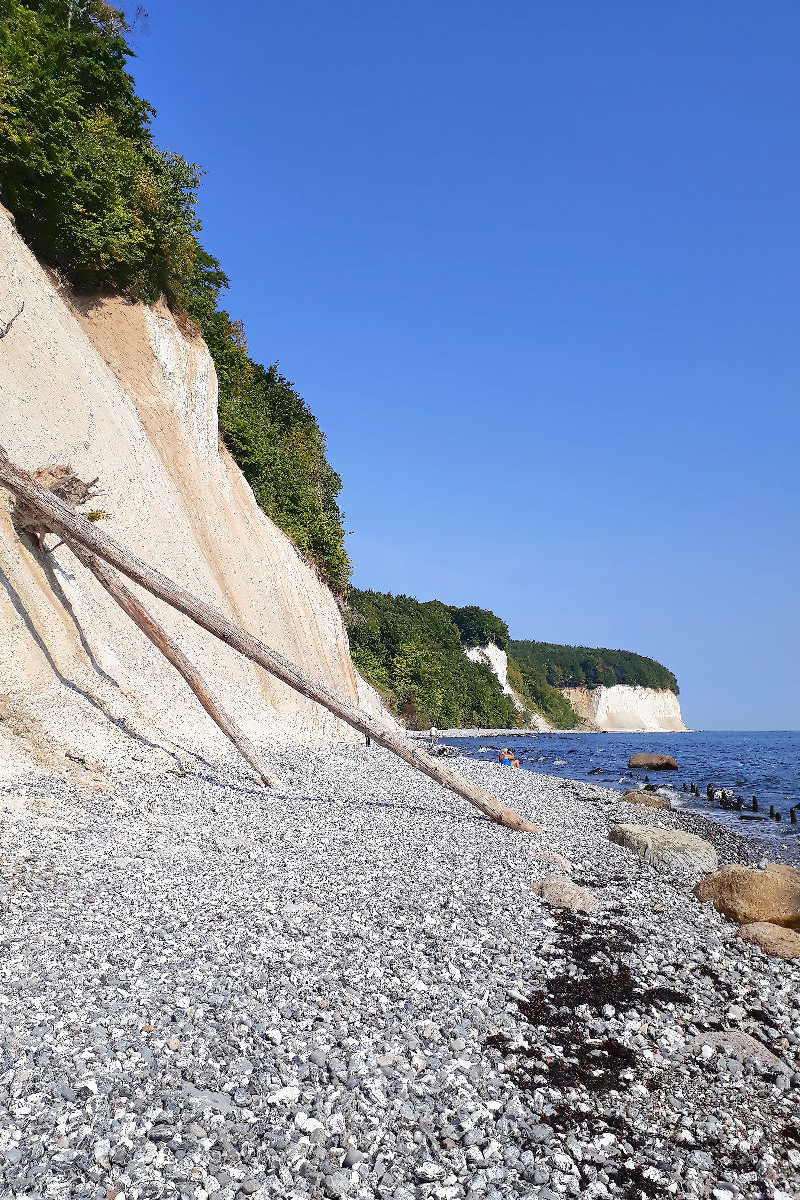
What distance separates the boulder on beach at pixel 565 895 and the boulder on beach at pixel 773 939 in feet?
6.75

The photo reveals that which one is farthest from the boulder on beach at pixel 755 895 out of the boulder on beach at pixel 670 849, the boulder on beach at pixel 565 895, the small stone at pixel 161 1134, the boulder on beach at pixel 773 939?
the small stone at pixel 161 1134

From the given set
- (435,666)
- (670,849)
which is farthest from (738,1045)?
(435,666)


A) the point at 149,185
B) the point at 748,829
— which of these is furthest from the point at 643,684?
the point at 149,185

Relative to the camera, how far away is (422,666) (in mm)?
80000

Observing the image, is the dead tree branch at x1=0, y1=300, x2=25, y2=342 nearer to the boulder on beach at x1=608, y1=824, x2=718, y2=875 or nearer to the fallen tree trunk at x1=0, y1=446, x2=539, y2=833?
the fallen tree trunk at x1=0, y1=446, x2=539, y2=833

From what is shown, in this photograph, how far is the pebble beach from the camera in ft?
13.5

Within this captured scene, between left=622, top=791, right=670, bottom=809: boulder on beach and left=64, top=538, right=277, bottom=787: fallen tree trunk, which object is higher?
left=64, top=538, right=277, bottom=787: fallen tree trunk

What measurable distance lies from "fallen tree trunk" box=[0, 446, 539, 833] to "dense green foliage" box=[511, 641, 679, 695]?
475 ft

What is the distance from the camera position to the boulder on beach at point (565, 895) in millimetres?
9508

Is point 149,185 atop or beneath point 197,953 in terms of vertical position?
atop

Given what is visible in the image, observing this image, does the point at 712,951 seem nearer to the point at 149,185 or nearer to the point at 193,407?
the point at 193,407

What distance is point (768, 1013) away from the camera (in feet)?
22.6

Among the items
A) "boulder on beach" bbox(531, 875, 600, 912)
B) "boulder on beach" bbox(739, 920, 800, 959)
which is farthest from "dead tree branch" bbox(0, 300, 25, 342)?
"boulder on beach" bbox(739, 920, 800, 959)

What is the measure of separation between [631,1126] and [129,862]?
7227 mm
